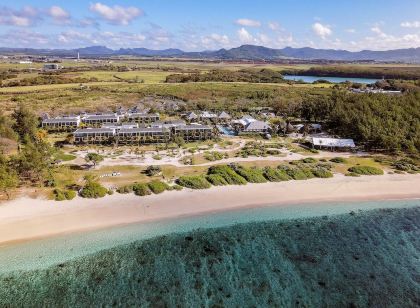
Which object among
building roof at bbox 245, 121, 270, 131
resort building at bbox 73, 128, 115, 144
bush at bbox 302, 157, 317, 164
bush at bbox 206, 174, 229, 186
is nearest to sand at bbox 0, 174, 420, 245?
bush at bbox 206, 174, 229, 186

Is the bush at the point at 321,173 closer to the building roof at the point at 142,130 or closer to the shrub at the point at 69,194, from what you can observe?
the building roof at the point at 142,130

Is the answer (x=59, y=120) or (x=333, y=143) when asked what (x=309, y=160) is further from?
(x=59, y=120)

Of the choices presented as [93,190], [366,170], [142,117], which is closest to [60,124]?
[142,117]

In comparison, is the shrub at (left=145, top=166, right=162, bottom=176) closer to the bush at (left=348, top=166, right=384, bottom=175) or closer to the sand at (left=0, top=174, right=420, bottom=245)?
the sand at (left=0, top=174, right=420, bottom=245)

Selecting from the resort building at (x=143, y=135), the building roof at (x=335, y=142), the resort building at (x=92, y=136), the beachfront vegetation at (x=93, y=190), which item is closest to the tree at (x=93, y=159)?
the beachfront vegetation at (x=93, y=190)

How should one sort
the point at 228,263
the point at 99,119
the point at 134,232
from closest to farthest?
the point at 228,263 < the point at 134,232 < the point at 99,119

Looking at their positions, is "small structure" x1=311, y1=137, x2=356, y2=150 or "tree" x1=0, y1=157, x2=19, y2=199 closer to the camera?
"tree" x1=0, y1=157, x2=19, y2=199
